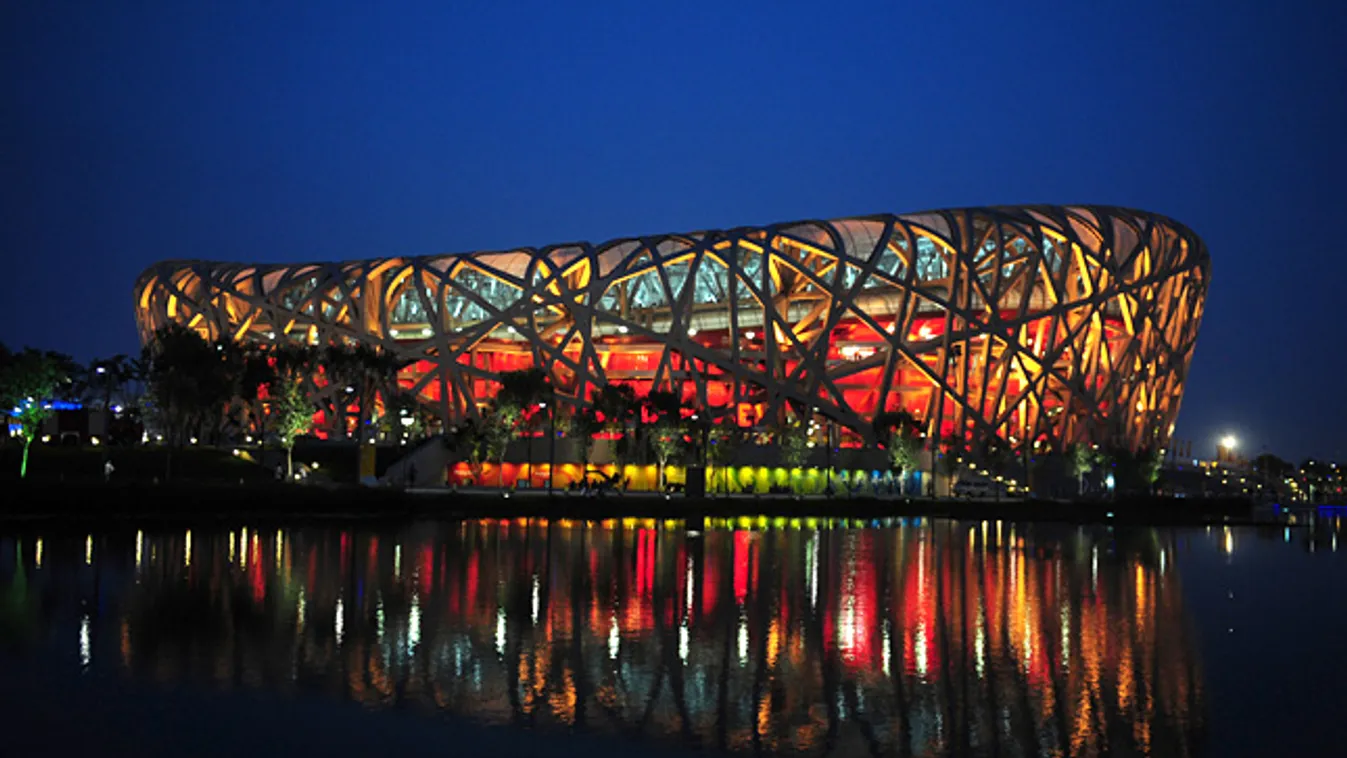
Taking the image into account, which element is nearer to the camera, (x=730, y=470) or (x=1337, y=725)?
(x=1337, y=725)

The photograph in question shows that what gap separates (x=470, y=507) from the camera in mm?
44844

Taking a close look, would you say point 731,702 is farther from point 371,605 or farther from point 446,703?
point 371,605

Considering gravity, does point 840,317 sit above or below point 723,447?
above

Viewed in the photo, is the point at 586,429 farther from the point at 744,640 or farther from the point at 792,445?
the point at 744,640

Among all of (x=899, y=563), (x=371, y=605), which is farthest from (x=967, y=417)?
(x=371, y=605)

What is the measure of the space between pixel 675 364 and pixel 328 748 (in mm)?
72520

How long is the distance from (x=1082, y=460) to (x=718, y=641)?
Result: 64.2 meters

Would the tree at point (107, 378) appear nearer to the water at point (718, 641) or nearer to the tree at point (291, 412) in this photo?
the tree at point (291, 412)

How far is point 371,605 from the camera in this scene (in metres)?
17.2

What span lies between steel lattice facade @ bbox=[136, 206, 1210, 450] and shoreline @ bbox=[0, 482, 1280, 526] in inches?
649

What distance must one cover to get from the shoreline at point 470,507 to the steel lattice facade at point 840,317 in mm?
16494

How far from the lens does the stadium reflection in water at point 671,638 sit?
10.7m

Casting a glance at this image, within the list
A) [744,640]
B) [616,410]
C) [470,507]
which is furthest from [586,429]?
[744,640]

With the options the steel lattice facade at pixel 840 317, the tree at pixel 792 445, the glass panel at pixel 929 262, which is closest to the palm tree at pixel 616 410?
the tree at pixel 792 445
